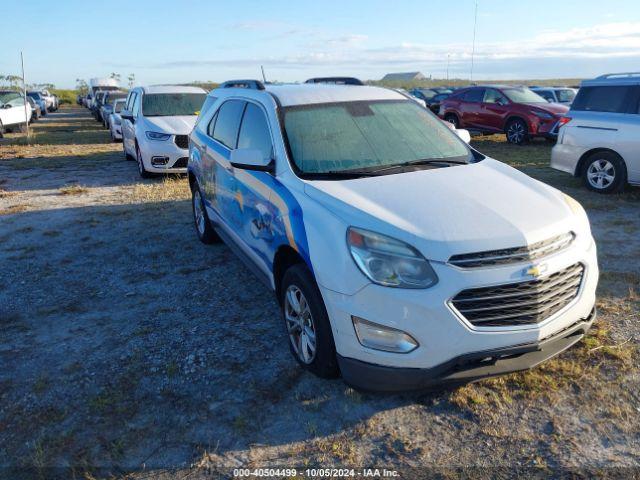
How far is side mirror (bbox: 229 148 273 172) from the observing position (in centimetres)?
367

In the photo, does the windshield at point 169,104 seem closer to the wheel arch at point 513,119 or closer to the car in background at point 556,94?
the wheel arch at point 513,119

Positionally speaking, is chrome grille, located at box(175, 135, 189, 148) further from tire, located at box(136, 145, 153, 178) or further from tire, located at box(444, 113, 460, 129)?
tire, located at box(444, 113, 460, 129)

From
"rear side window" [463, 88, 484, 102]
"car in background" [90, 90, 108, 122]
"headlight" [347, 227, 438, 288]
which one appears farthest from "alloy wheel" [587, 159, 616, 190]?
"car in background" [90, 90, 108, 122]

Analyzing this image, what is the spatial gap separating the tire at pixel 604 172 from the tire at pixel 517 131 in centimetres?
643

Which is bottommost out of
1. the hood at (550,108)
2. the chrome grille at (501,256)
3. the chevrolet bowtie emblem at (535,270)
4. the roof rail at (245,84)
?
the chevrolet bowtie emblem at (535,270)

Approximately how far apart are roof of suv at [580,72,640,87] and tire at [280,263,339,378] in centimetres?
699

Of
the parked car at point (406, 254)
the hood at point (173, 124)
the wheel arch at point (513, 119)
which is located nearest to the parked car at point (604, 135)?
the parked car at point (406, 254)

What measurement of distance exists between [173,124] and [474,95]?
9.93m

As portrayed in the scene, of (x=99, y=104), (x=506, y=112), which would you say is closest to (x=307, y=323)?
(x=506, y=112)

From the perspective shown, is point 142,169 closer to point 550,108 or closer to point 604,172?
point 604,172

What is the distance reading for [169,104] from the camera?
11.0 m

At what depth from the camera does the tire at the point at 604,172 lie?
796 cm

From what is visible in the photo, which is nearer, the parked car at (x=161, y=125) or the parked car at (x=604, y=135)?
the parked car at (x=604, y=135)

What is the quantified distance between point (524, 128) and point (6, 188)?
12.5 metres
